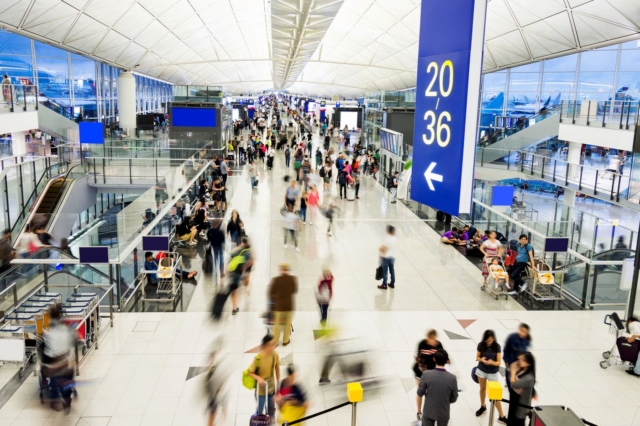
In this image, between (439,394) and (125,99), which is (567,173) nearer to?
(439,394)

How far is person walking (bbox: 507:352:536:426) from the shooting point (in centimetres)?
704

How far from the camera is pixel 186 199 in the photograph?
68.6 feet

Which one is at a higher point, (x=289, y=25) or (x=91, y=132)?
(x=289, y=25)

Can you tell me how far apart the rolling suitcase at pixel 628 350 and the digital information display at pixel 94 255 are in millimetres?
9463

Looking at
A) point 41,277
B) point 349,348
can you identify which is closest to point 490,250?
point 349,348

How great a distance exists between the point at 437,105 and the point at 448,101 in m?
0.18

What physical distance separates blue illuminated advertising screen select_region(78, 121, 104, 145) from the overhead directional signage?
76.7 ft

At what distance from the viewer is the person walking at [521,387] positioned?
23.1 ft

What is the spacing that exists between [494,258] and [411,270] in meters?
2.31

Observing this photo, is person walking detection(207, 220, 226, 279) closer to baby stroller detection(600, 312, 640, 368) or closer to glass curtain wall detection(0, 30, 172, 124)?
baby stroller detection(600, 312, 640, 368)

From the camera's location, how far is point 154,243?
12.4 metres

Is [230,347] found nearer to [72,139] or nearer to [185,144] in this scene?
[185,144]

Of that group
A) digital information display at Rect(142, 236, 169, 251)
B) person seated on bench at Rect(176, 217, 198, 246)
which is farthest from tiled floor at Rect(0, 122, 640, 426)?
person seated on bench at Rect(176, 217, 198, 246)

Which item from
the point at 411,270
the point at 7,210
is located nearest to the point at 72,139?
the point at 7,210
